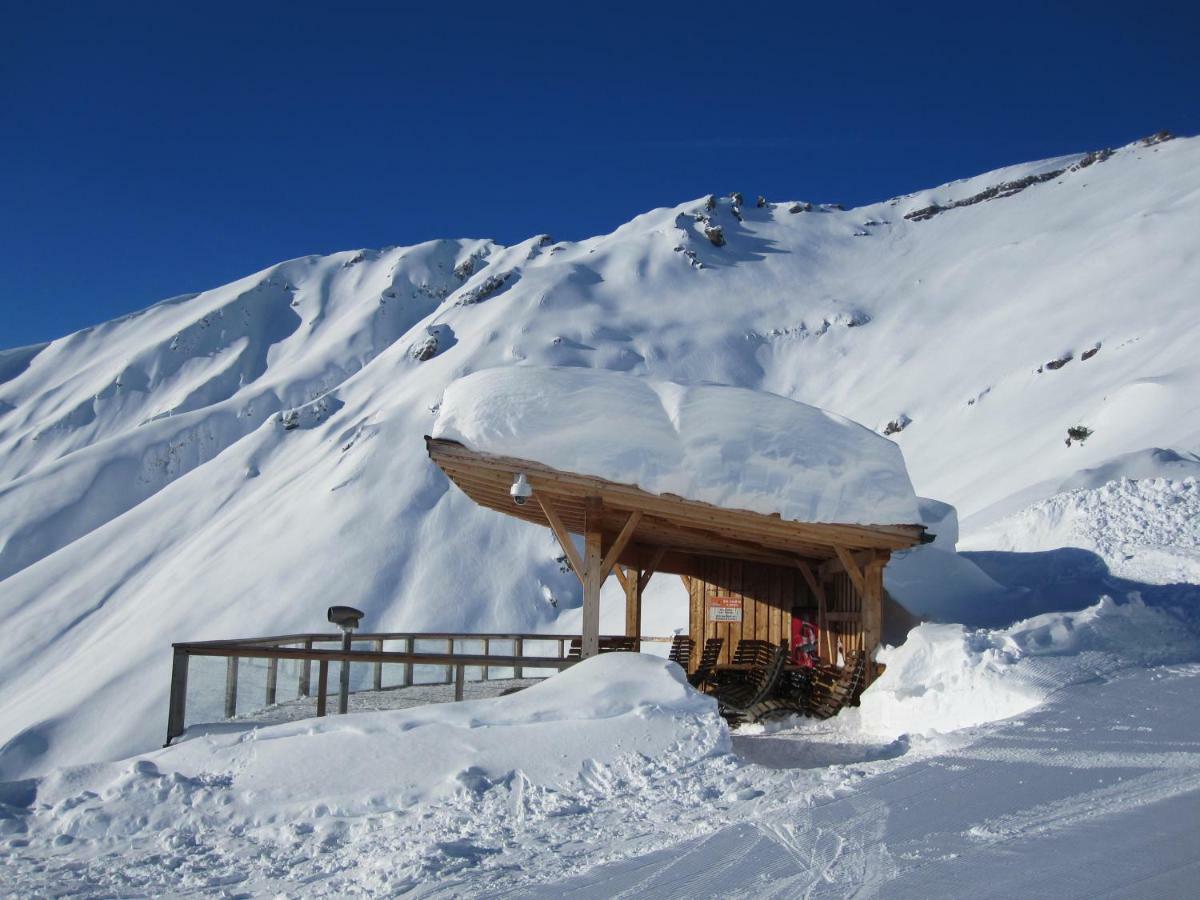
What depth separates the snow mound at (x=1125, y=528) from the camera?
1246 centimetres

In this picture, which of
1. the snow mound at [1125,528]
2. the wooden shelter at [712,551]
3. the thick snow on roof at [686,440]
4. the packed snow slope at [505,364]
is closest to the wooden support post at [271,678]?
the wooden shelter at [712,551]

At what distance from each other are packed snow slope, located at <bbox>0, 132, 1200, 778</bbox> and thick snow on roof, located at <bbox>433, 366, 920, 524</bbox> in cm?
963

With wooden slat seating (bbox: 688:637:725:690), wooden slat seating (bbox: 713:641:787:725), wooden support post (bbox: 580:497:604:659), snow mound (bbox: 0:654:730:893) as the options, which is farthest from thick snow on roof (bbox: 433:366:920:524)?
wooden slat seating (bbox: 688:637:725:690)

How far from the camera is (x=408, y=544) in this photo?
36656mm

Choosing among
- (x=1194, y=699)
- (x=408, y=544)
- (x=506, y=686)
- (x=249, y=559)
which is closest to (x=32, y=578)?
(x=249, y=559)

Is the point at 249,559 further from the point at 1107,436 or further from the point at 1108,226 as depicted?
the point at 1108,226

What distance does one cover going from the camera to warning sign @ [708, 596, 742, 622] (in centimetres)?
1436

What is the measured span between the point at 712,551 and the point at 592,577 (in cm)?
490

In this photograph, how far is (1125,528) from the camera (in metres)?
13.8

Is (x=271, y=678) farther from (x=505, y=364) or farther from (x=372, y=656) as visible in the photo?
(x=505, y=364)

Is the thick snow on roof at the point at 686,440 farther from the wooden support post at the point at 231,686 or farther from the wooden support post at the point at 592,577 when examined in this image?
the wooden support post at the point at 231,686

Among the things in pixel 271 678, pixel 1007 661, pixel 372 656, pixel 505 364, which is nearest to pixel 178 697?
pixel 372 656

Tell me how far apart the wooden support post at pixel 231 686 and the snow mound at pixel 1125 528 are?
1087 cm

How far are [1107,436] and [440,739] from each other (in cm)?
2027
